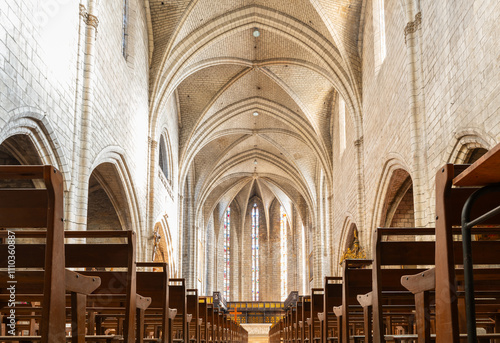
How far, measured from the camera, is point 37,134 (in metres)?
9.32

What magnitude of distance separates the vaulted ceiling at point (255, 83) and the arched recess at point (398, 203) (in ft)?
10.5

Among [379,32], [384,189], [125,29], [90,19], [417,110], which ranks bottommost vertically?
[384,189]

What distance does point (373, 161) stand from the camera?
15.2m

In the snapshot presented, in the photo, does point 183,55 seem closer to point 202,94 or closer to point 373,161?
point 202,94

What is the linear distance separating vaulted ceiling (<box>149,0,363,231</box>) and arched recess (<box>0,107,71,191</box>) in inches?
298

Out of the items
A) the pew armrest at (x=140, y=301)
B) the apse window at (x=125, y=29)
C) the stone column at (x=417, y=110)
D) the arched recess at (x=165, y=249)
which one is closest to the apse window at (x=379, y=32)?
the stone column at (x=417, y=110)

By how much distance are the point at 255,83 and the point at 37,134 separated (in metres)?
14.3

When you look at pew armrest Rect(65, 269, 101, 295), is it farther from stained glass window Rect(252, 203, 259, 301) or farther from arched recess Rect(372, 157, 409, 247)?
stained glass window Rect(252, 203, 259, 301)

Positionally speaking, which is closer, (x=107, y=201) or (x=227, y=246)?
(x=107, y=201)

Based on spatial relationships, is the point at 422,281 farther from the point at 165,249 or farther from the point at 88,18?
the point at 165,249

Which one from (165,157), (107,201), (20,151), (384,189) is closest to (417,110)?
(384,189)

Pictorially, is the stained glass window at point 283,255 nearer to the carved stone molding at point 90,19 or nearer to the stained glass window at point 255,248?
the stained glass window at point 255,248

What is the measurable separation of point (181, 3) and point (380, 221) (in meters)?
8.42

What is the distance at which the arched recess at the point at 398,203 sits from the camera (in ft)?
46.2
